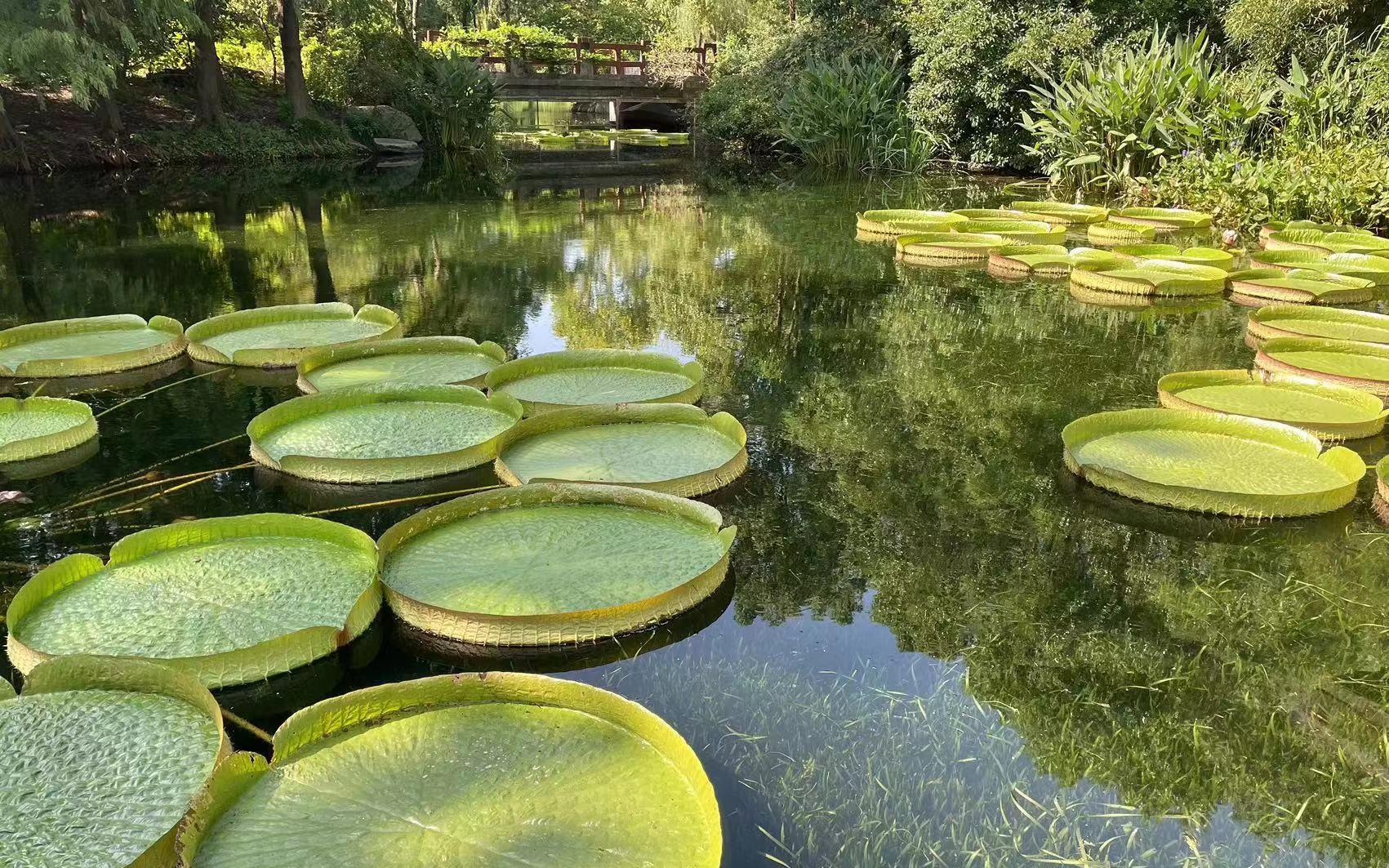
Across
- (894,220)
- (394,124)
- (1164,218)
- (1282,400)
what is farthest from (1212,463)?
(394,124)

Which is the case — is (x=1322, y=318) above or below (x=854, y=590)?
above

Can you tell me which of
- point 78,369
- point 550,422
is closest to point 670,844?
point 550,422

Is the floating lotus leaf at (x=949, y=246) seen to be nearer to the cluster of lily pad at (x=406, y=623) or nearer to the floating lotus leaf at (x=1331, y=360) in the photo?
the floating lotus leaf at (x=1331, y=360)

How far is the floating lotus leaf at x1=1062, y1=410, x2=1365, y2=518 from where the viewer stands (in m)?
3.35

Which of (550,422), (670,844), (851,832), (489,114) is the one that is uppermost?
(489,114)

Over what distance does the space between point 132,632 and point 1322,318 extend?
6148mm

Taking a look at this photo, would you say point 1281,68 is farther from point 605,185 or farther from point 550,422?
point 550,422

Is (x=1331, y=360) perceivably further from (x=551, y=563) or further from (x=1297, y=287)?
(x=551, y=563)

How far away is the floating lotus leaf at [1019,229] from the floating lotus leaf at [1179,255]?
0.90 m

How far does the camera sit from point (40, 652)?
7.58 feet

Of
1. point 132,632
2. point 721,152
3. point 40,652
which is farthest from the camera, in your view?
point 721,152

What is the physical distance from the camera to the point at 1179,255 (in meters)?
7.66

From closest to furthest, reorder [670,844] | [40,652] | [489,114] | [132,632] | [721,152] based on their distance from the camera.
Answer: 1. [670,844]
2. [40,652]
3. [132,632]
4. [489,114]
5. [721,152]

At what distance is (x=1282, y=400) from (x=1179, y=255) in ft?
12.5
